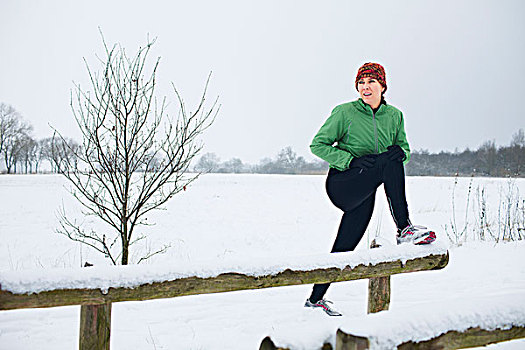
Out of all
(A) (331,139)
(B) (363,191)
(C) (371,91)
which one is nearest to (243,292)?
(B) (363,191)

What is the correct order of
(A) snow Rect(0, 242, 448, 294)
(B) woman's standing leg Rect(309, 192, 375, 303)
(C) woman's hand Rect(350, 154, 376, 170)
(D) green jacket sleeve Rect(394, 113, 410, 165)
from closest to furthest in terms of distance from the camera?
(A) snow Rect(0, 242, 448, 294) < (C) woman's hand Rect(350, 154, 376, 170) < (D) green jacket sleeve Rect(394, 113, 410, 165) < (B) woman's standing leg Rect(309, 192, 375, 303)

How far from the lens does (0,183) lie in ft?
67.1

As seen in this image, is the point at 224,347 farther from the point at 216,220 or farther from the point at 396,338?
the point at 216,220

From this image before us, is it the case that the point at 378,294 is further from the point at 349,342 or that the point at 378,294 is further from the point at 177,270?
the point at 349,342

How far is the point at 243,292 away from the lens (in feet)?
15.7

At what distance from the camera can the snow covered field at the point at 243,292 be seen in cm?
196

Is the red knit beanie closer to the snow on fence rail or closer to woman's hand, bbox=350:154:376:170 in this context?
woman's hand, bbox=350:154:376:170

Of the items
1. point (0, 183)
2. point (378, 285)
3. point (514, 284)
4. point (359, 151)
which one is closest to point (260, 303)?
point (378, 285)

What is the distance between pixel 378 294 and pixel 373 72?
1.75m

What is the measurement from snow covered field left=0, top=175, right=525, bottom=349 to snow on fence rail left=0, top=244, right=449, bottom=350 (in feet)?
0.34

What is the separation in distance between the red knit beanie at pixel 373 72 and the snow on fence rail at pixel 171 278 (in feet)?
3.99

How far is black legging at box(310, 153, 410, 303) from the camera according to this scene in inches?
102

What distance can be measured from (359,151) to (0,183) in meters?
23.0

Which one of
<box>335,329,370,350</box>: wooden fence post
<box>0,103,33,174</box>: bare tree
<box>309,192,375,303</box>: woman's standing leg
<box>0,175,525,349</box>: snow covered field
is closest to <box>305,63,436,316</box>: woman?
<box>309,192,375,303</box>: woman's standing leg
